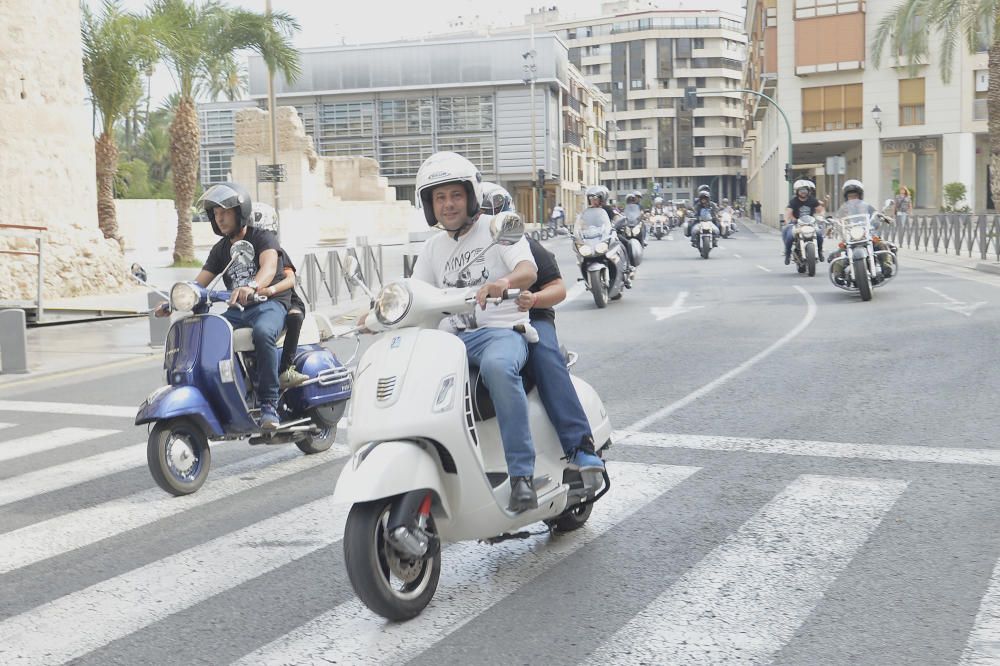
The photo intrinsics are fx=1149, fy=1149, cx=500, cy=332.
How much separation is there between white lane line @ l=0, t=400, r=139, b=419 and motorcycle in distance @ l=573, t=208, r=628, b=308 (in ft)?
28.4

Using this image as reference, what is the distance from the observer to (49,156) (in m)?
19.5

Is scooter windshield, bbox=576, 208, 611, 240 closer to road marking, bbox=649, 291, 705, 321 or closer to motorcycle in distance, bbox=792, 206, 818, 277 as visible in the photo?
road marking, bbox=649, 291, 705, 321

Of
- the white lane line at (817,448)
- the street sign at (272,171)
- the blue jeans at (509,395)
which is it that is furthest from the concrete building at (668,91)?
the blue jeans at (509,395)

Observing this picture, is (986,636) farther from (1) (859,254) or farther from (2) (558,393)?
(1) (859,254)

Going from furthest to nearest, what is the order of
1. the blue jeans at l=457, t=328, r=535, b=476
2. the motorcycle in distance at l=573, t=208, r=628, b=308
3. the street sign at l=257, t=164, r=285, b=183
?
1. the street sign at l=257, t=164, r=285, b=183
2. the motorcycle in distance at l=573, t=208, r=628, b=308
3. the blue jeans at l=457, t=328, r=535, b=476

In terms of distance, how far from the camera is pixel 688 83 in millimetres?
→ 138125

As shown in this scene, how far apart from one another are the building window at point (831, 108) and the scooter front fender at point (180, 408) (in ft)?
179

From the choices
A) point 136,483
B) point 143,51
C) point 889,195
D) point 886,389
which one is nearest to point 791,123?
point 889,195

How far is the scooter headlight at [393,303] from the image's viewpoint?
158 inches

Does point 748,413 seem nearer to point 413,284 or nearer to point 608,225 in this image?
point 413,284

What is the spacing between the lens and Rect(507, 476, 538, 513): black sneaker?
4199 millimetres

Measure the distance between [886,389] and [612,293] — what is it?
27.5 feet

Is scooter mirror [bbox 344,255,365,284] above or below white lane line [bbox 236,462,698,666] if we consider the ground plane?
above

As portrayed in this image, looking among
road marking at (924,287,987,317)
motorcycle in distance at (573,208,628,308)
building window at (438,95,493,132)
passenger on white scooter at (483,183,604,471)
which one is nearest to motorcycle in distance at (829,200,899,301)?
road marking at (924,287,987,317)
